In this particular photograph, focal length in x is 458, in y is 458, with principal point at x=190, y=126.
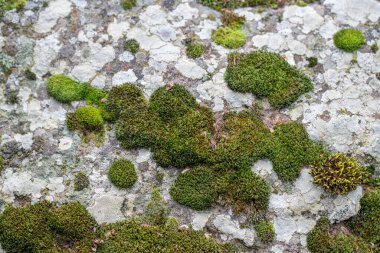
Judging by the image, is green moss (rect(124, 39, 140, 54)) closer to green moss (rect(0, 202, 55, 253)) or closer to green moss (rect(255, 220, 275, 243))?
green moss (rect(0, 202, 55, 253))

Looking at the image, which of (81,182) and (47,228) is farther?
(81,182)

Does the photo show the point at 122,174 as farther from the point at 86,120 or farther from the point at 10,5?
the point at 10,5

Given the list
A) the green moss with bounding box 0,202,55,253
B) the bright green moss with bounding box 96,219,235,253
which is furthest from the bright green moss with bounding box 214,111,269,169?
the green moss with bounding box 0,202,55,253

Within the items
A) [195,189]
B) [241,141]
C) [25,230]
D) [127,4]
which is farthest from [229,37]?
[25,230]

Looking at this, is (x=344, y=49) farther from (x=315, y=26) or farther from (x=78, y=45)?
(x=78, y=45)

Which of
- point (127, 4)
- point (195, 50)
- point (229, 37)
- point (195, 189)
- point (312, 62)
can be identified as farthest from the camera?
point (127, 4)

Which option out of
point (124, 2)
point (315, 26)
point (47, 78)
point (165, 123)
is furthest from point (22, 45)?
point (315, 26)
